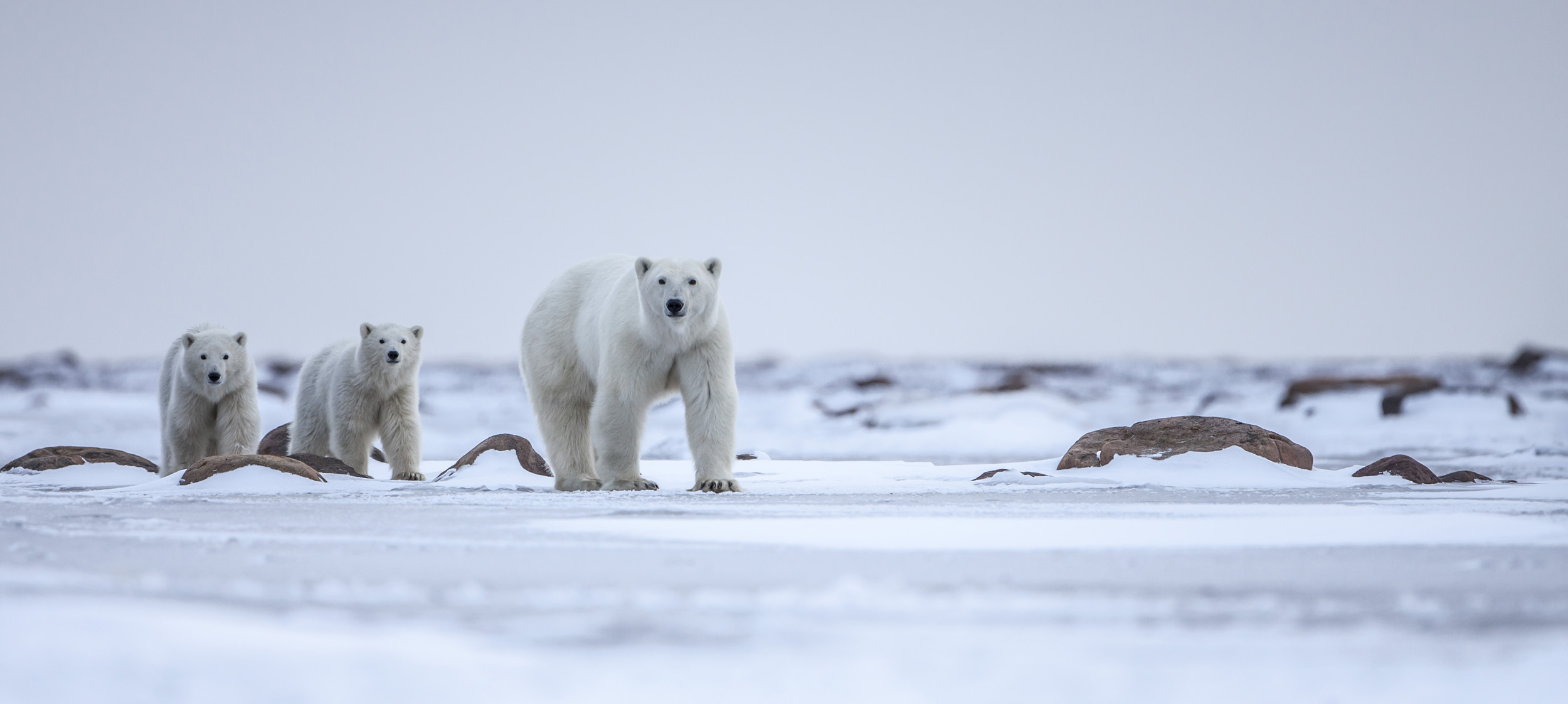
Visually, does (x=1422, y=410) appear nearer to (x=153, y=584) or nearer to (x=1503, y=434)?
(x=1503, y=434)

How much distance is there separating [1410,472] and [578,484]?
3883mm

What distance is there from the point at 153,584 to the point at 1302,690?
2.12 m

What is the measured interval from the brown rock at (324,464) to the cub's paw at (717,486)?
2.07 m

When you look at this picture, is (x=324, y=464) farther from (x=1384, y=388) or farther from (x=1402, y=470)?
(x=1384, y=388)

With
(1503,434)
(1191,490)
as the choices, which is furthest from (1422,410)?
(1191,490)

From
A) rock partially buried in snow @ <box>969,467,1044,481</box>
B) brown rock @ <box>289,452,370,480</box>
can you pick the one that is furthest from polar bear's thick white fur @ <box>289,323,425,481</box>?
rock partially buried in snow @ <box>969,467,1044,481</box>

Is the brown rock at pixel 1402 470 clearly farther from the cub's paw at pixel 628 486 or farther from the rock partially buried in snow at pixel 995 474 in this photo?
the cub's paw at pixel 628 486

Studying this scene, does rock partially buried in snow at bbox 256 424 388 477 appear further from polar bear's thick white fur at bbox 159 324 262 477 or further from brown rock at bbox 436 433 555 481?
brown rock at bbox 436 433 555 481

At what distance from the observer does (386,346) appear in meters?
6.63

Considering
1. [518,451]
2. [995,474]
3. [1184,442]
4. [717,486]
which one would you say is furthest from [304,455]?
[1184,442]

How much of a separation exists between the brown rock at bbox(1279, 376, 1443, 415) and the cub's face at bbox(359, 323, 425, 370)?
991 cm

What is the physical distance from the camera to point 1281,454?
19.9 ft

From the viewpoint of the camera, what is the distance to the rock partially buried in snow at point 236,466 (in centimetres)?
540

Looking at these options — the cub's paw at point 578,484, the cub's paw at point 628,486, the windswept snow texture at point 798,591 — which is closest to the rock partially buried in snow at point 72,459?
the windswept snow texture at point 798,591
